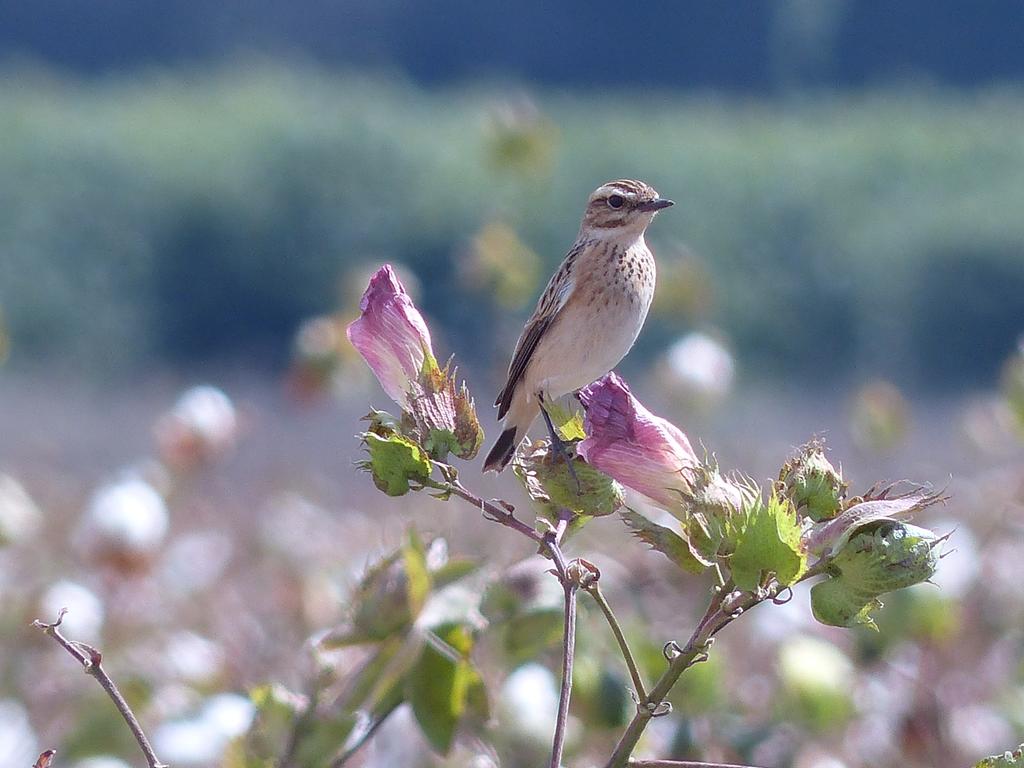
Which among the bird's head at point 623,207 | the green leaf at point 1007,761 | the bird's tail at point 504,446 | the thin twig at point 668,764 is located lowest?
the thin twig at point 668,764

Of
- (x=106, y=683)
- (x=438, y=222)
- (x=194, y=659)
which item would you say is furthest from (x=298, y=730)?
(x=438, y=222)

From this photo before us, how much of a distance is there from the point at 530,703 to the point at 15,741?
34.2 inches

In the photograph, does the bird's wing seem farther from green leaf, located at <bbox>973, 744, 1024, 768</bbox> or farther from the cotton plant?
green leaf, located at <bbox>973, 744, 1024, 768</bbox>

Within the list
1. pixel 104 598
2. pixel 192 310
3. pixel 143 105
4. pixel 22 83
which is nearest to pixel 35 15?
pixel 22 83

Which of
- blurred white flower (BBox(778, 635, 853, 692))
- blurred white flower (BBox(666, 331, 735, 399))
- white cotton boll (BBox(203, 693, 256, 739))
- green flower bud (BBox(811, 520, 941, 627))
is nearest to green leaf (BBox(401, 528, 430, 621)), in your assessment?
white cotton boll (BBox(203, 693, 256, 739))

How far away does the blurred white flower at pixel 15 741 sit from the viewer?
6.74 feet

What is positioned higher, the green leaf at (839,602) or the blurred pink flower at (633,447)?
the blurred pink flower at (633,447)

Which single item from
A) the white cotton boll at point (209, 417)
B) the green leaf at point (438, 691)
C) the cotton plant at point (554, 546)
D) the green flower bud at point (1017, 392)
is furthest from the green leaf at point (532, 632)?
the white cotton boll at point (209, 417)

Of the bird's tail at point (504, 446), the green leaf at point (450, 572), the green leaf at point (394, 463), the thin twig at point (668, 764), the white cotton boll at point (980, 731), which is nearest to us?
the thin twig at point (668, 764)

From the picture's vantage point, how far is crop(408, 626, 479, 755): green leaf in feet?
4.47

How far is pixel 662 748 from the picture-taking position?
1811 millimetres

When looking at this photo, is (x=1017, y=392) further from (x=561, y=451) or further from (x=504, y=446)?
(x=561, y=451)

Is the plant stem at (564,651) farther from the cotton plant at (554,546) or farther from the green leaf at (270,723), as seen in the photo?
the green leaf at (270,723)

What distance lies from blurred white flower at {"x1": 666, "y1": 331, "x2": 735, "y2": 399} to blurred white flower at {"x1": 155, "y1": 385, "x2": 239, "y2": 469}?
0.74 meters
